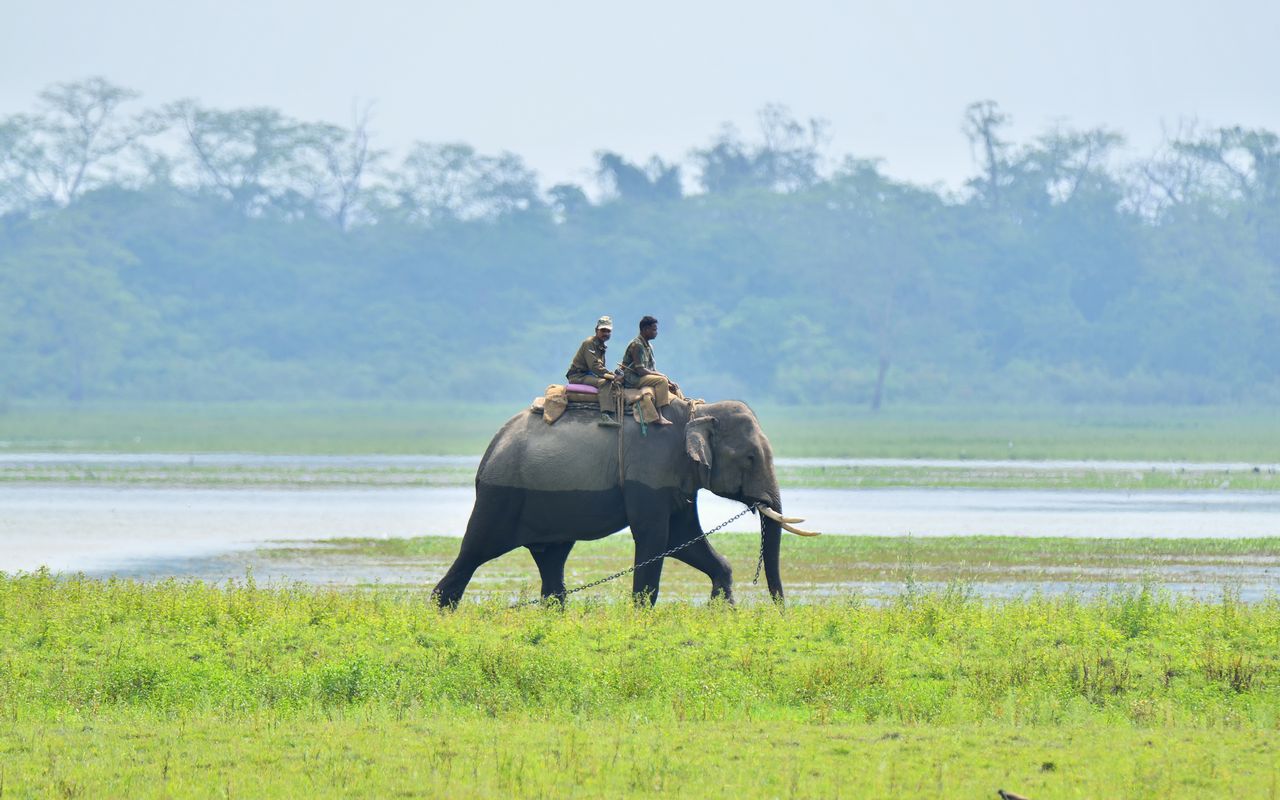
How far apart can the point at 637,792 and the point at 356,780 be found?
154 cm

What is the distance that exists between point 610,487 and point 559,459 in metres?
0.55

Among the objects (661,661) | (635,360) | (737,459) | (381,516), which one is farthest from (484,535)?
(381,516)

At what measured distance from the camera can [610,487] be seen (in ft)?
60.1

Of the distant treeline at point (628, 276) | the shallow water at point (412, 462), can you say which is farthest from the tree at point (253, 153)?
the shallow water at point (412, 462)

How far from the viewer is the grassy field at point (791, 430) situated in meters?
65.7

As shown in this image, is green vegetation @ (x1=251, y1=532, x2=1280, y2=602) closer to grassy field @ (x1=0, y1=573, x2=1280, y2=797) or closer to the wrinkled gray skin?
the wrinkled gray skin

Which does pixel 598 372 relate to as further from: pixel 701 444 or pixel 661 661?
pixel 661 661

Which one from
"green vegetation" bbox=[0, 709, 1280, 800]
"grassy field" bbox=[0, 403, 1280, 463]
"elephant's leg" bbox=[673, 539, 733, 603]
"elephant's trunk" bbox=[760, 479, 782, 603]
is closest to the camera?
"green vegetation" bbox=[0, 709, 1280, 800]

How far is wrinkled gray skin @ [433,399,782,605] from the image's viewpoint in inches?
715

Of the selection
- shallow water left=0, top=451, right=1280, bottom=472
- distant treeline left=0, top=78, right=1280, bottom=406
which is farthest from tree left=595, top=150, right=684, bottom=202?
shallow water left=0, top=451, right=1280, bottom=472

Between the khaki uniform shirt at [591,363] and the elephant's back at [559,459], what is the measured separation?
0.39m

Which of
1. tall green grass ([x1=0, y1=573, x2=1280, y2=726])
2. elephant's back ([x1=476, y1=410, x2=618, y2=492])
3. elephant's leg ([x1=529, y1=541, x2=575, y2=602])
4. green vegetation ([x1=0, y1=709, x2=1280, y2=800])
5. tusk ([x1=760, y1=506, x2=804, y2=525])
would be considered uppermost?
elephant's back ([x1=476, y1=410, x2=618, y2=492])

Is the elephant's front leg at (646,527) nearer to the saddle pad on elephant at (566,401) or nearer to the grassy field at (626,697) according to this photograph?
the grassy field at (626,697)

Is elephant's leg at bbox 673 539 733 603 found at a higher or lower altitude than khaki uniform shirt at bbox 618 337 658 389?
lower
